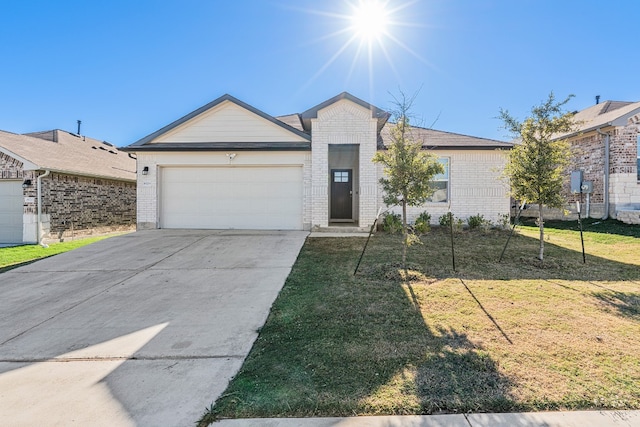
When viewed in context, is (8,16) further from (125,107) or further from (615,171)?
(615,171)

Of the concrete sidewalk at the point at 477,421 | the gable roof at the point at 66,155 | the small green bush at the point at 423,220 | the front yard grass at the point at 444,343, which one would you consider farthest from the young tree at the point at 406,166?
the gable roof at the point at 66,155

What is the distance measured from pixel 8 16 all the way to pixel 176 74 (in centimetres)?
525

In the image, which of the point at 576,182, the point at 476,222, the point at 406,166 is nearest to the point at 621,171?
the point at 576,182

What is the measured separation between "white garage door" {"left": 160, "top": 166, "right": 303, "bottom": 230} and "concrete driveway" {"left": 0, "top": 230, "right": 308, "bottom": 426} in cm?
344

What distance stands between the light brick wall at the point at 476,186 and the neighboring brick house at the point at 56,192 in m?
12.4

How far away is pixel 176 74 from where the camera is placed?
13156 millimetres

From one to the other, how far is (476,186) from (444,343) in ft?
32.1

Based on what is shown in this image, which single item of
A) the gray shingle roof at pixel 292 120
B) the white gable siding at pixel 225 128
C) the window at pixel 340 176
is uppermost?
the gray shingle roof at pixel 292 120

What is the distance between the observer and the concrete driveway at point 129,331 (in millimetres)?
2711

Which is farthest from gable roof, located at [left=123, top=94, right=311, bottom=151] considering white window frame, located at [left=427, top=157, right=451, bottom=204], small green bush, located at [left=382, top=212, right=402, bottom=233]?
white window frame, located at [left=427, top=157, right=451, bottom=204]

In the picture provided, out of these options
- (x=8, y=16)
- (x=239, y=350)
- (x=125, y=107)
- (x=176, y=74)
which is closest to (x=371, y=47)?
(x=176, y=74)

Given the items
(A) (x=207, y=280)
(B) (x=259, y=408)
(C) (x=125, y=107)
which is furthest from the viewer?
(C) (x=125, y=107)

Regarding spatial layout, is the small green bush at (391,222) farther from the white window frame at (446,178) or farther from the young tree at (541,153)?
the young tree at (541,153)

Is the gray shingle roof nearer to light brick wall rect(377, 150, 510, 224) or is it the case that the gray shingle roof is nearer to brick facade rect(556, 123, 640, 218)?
light brick wall rect(377, 150, 510, 224)
